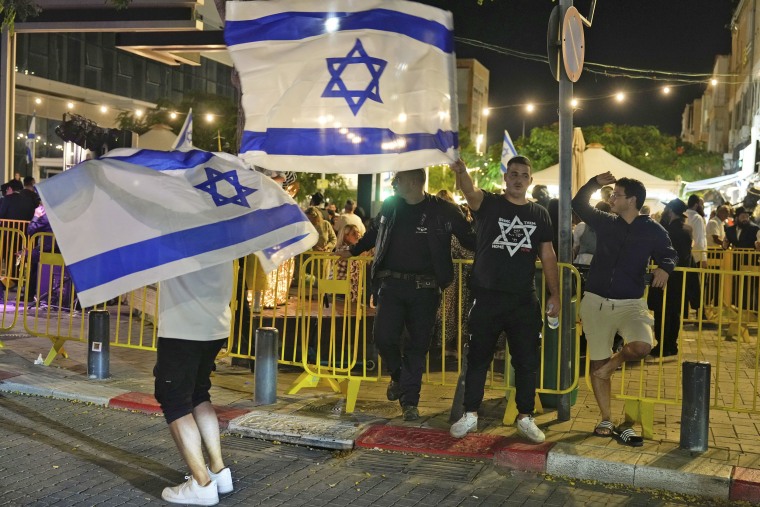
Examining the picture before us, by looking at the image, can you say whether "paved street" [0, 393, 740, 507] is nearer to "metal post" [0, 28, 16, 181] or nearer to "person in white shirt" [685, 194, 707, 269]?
"person in white shirt" [685, 194, 707, 269]

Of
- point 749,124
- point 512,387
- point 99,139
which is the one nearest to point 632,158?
point 749,124

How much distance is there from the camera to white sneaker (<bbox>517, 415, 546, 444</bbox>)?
6859 millimetres

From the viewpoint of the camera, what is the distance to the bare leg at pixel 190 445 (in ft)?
18.1

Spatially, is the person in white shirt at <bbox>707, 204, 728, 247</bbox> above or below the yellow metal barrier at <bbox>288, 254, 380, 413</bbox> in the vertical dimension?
above

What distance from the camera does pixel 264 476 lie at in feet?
20.4

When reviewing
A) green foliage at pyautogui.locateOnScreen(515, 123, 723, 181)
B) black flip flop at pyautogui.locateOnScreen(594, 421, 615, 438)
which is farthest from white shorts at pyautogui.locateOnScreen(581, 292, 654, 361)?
green foliage at pyautogui.locateOnScreen(515, 123, 723, 181)

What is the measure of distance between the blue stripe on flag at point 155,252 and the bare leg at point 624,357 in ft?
10.0

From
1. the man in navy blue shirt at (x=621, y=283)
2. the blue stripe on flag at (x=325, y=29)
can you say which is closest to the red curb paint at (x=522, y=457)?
the man in navy blue shirt at (x=621, y=283)

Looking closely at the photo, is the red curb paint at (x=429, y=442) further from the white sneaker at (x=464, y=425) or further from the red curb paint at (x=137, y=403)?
the red curb paint at (x=137, y=403)

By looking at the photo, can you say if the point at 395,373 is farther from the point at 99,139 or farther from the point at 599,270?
the point at 99,139

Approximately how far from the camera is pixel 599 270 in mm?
7113

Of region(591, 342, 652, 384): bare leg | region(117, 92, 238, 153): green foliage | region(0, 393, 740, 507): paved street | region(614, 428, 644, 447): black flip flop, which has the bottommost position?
region(0, 393, 740, 507): paved street

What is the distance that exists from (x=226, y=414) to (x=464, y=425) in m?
2.06

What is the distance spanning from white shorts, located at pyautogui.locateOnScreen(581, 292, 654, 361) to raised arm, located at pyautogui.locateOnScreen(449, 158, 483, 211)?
118 cm
